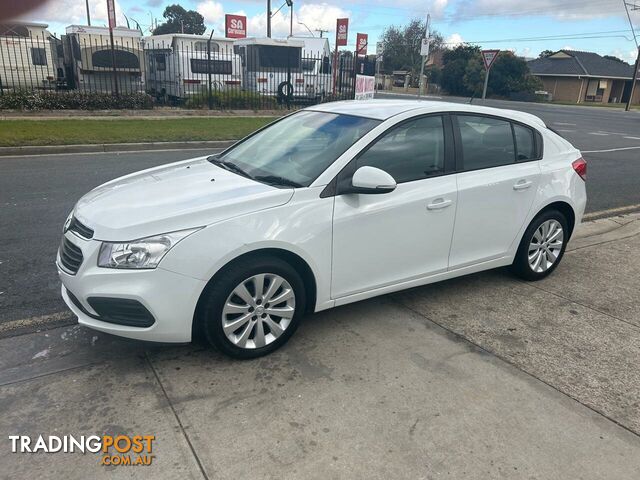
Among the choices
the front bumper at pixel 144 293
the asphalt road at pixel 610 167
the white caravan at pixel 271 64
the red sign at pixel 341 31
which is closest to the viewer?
the front bumper at pixel 144 293

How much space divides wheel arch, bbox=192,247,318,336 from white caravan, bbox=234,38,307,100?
18201 mm

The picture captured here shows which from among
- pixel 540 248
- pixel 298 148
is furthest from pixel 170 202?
pixel 540 248

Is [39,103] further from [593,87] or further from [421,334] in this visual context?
[593,87]

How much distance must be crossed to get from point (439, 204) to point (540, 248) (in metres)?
1.43

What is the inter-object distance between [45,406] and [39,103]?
14.8 m

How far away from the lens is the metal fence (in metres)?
18.7

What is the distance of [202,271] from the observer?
311 centimetres

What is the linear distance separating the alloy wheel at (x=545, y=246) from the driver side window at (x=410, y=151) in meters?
1.33

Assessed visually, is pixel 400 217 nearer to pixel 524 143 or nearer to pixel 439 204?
pixel 439 204

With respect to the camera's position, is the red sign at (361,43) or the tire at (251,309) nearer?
the tire at (251,309)

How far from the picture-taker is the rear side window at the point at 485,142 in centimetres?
427

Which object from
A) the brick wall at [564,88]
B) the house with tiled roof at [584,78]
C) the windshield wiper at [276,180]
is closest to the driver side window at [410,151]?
the windshield wiper at [276,180]

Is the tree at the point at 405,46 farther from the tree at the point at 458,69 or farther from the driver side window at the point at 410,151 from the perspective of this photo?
the driver side window at the point at 410,151

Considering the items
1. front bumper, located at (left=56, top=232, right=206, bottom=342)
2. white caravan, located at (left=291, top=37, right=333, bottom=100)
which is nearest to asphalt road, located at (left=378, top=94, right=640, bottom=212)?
front bumper, located at (left=56, top=232, right=206, bottom=342)
